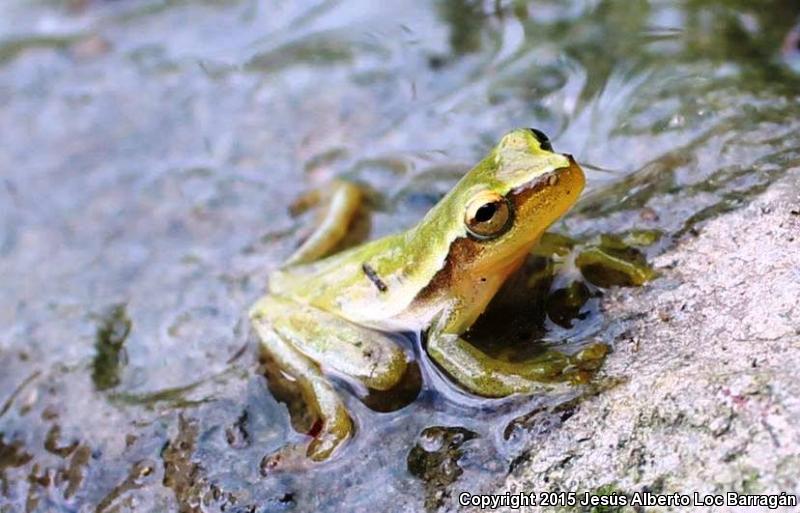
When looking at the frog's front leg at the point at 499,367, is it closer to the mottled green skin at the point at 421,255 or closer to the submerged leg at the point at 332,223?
the mottled green skin at the point at 421,255

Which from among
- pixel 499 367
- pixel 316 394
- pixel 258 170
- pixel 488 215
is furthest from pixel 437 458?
pixel 258 170

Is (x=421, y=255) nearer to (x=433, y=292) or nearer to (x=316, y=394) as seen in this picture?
(x=433, y=292)

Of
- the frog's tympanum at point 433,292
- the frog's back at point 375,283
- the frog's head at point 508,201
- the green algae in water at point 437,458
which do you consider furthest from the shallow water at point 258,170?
the frog's head at point 508,201

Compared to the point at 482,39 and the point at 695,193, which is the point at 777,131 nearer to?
the point at 695,193

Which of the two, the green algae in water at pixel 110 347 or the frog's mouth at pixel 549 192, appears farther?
the green algae in water at pixel 110 347

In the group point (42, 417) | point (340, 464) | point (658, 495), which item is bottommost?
point (42, 417)

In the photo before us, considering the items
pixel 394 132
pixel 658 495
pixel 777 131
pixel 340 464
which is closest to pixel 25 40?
pixel 394 132

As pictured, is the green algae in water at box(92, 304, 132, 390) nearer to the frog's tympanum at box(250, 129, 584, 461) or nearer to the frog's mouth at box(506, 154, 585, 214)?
the frog's tympanum at box(250, 129, 584, 461)
